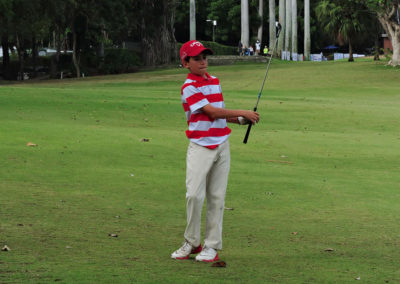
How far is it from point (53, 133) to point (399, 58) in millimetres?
42934

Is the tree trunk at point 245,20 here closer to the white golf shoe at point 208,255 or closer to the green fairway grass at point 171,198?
the green fairway grass at point 171,198

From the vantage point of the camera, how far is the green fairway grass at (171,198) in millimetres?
6879

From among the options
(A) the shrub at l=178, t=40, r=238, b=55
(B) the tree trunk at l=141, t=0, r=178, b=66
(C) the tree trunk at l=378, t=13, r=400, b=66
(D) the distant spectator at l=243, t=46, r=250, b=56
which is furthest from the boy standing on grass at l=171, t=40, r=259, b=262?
(A) the shrub at l=178, t=40, r=238, b=55

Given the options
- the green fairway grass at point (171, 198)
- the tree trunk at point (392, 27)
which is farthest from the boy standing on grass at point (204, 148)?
the tree trunk at point (392, 27)

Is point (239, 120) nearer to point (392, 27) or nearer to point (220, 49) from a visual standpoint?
point (392, 27)

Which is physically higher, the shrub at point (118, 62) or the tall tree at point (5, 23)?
the tall tree at point (5, 23)

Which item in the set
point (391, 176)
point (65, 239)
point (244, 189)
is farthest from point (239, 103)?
point (65, 239)

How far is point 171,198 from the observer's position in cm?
1116

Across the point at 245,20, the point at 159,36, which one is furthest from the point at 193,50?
the point at 245,20

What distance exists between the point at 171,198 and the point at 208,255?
4.12 meters

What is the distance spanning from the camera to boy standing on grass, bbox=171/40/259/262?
7.04 meters

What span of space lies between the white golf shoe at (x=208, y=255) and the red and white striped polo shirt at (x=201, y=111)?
93 cm

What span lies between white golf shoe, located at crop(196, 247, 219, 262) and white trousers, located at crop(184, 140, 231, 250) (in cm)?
4

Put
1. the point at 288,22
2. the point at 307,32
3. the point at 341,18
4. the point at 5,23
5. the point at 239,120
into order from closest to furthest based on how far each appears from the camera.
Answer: the point at 239,120 < the point at 5,23 < the point at 341,18 < the point at 288,22 < the point at 307,32
